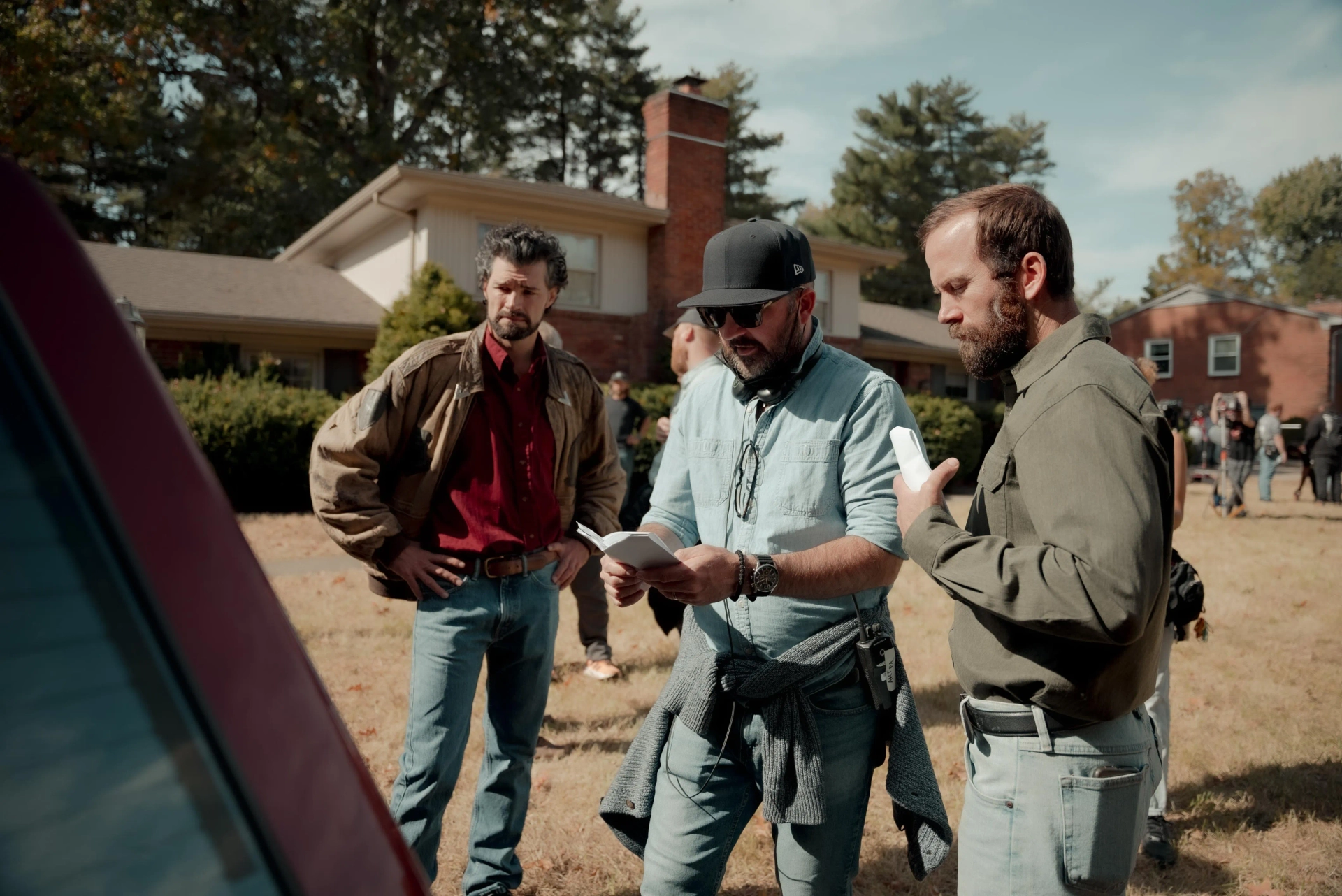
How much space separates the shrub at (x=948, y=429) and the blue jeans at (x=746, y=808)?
1655 centimetres

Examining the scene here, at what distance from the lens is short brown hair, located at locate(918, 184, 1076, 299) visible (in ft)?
6.43

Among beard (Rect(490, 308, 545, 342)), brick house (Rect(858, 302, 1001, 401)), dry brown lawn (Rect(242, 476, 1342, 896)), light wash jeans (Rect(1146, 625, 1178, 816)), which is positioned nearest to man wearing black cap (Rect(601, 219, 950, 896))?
beard (Rect(490, 308, 545, 342))

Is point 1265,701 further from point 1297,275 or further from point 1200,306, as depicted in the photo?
point 1297,275

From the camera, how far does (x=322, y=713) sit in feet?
2.81

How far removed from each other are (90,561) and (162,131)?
1365 inches

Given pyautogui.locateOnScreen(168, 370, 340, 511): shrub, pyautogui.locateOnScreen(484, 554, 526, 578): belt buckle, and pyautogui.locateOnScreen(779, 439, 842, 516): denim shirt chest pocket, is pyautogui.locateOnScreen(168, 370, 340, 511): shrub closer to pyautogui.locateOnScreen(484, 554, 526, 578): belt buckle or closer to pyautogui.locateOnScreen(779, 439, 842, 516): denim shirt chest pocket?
pyautogui.locateOnScreen(484, 554, 526, 578): belt buckle

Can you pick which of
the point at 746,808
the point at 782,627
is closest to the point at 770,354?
the point at 782,627

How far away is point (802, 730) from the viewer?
2311mm

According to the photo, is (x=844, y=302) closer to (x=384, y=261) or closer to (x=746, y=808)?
(x=384, y=261)

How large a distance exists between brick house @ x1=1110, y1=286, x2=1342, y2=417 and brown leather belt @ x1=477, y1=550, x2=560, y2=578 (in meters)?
40.2

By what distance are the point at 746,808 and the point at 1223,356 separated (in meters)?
43.3

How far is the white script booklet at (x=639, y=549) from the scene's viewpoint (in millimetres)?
2039

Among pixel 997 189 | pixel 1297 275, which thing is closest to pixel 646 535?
pixel 997 189

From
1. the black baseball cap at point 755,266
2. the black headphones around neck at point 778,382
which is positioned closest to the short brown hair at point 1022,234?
the black baseball cap at point 755,266
